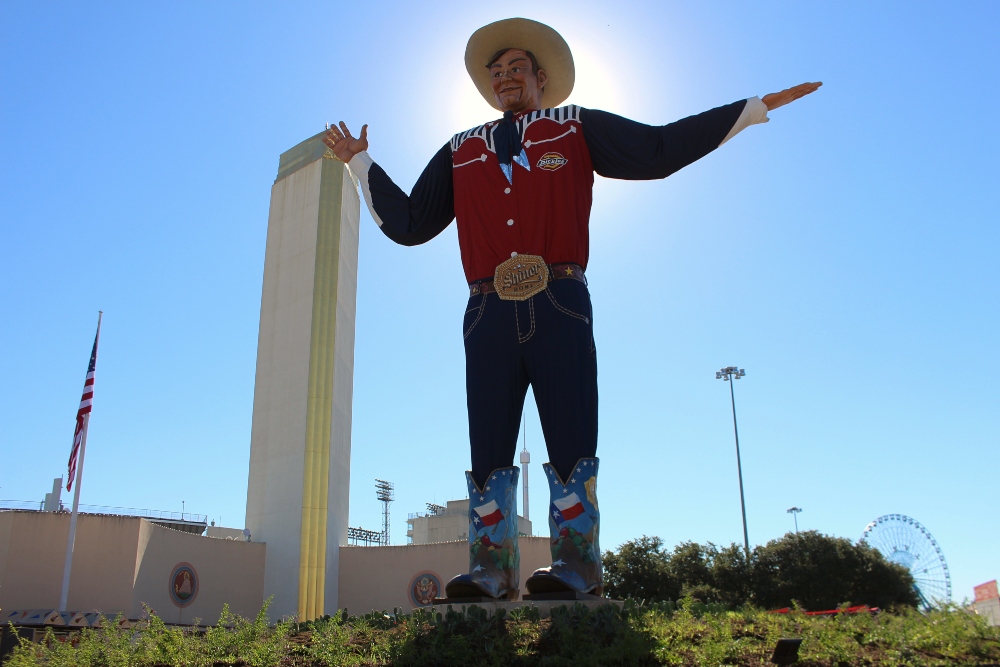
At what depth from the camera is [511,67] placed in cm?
766

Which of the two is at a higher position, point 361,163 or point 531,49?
point 531,49

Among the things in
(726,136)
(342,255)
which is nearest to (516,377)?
(726,136)

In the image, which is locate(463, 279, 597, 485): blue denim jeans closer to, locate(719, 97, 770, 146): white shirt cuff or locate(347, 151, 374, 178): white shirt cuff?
locate(719, 97, 770, 146): white shirt cuff

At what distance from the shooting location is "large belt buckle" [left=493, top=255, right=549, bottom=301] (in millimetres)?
6711

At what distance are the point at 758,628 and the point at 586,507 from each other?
4.69 ft

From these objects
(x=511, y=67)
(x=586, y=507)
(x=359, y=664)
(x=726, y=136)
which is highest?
(x=511, y=67)

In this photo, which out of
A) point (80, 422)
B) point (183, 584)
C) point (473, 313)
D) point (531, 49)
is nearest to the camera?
point (473, 313)

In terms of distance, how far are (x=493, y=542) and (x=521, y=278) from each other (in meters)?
2.02

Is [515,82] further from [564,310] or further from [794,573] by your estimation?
[794,573]

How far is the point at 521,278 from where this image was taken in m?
6.75

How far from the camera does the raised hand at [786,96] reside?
22.2 ft

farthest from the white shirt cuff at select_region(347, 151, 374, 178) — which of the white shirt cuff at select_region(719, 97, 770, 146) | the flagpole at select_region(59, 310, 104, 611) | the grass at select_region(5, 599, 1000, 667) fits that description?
the flagpole at select_region(59, 310, 104, 611)

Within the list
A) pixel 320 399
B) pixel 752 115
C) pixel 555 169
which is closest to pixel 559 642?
pixel 555 169

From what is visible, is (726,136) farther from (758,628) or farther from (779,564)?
(779,564)
